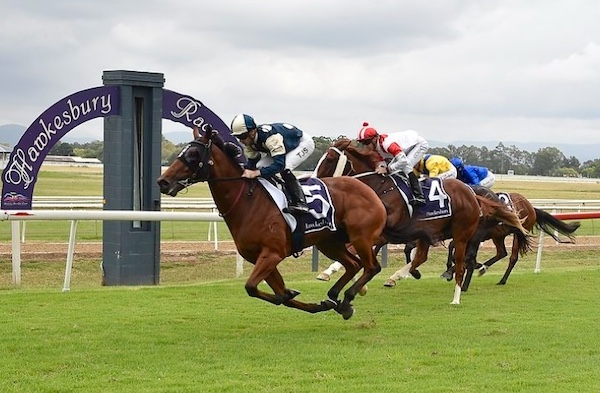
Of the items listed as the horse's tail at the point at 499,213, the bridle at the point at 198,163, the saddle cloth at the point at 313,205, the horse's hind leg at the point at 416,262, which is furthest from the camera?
the horse's tail at the point at 499,213

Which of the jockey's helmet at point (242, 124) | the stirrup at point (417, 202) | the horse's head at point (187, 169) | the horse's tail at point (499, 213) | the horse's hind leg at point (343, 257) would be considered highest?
the jockey's helmet at point (242, 124)

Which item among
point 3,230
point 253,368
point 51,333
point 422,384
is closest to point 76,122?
point 51,333

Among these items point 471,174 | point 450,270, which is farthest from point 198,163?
point 471,174

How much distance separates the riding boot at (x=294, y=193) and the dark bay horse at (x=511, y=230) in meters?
4.09

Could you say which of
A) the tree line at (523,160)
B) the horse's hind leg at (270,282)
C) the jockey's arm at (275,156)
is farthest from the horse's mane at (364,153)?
the tree line at (523,160)

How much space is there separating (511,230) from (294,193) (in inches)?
189

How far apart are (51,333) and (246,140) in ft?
6.70

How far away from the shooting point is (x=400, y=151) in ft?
30.4

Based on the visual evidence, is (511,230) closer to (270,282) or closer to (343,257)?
(343,257)

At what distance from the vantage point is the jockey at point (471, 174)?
11.9 meters

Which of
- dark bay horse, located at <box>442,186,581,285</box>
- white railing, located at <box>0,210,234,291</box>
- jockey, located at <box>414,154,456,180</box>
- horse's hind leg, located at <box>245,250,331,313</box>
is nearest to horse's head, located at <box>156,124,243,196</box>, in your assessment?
horse's hind leg, located at <box>245,250,331,313</box>

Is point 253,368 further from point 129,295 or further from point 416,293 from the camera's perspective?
point 416,293

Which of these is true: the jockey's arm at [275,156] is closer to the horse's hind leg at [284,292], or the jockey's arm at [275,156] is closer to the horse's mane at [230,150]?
the horse's mane at [230,150]

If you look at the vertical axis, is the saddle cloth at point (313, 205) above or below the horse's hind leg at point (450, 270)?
above
